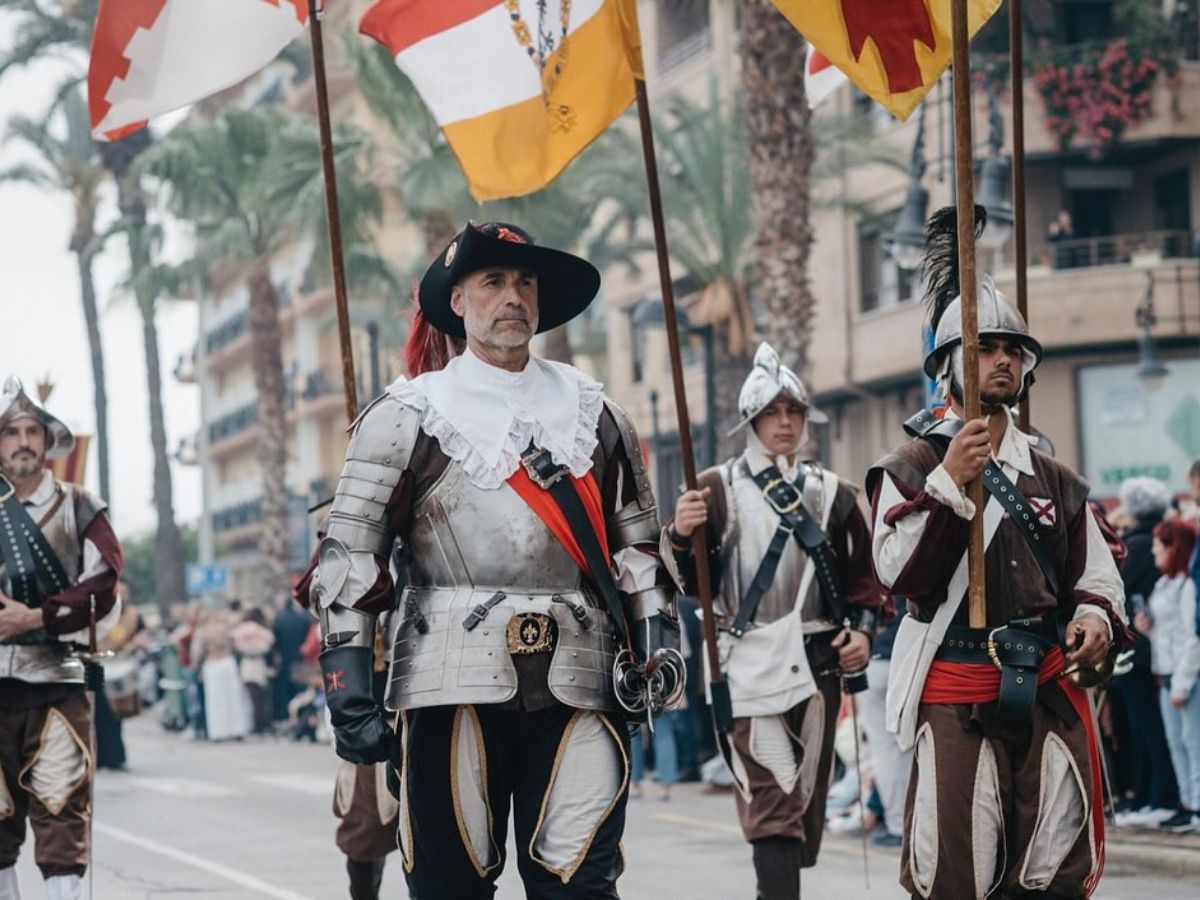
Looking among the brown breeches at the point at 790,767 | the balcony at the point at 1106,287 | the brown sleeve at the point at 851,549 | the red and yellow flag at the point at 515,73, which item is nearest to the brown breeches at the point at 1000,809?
the brown breeches at the point at 790,767

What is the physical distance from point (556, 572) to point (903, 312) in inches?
1100

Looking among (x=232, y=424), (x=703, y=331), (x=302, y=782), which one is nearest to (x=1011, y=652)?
(x=302, y=782)

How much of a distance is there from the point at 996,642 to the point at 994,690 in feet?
0.44

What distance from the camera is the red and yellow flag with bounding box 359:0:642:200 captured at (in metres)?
7.51

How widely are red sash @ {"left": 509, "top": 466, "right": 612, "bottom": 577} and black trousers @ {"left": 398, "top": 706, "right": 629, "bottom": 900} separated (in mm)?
417

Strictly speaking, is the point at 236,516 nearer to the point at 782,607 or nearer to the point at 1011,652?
the point at 782,607

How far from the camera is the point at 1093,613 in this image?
20.2ft

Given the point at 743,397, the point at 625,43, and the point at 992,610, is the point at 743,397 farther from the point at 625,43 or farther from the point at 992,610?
the point at 992,610

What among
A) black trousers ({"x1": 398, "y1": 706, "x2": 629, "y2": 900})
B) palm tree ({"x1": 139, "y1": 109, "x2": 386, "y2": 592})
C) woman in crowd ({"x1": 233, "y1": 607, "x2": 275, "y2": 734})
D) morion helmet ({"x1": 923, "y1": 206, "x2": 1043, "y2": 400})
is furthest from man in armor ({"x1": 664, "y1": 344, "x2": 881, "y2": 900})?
palm tree ({"x1": 139, "y1": 109, "x2": 386, "y2": 592})

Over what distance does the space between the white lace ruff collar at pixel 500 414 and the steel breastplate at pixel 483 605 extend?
0.07 meters

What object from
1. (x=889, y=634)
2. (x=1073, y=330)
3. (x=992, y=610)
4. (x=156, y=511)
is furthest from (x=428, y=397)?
(x=156, y=511)

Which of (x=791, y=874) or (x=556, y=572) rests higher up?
(x=556, y=572)

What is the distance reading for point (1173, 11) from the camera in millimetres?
30672

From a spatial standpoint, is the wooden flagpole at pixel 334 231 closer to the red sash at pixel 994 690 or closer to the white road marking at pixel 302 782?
the red sash at pixel 994 690
